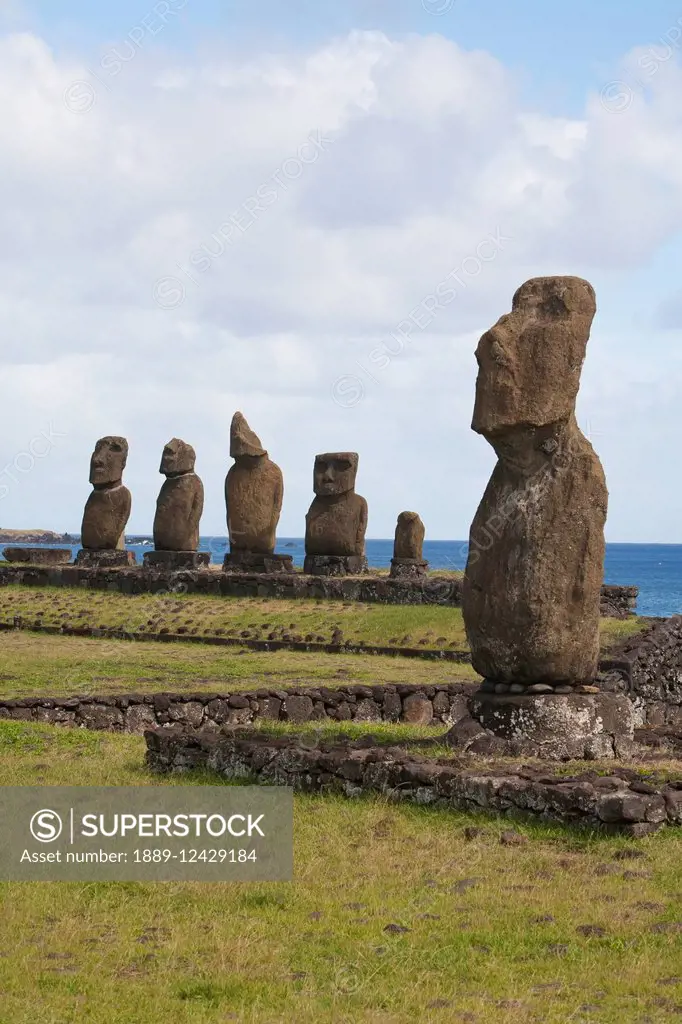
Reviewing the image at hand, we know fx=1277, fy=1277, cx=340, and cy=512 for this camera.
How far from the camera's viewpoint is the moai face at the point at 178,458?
34.8 metres

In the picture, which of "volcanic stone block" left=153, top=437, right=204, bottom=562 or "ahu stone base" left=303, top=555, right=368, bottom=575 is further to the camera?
"volcanic stone block" left=153, top=437, right=204, bottom=562

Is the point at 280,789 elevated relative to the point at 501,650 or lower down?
lower down

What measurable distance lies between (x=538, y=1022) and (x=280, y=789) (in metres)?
4.79

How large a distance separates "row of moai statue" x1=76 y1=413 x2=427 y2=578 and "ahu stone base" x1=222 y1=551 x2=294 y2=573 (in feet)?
0.08

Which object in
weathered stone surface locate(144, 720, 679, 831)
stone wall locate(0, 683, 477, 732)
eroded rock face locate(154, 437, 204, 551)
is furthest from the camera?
eroded rock face locate(154, 437, 204, 551)

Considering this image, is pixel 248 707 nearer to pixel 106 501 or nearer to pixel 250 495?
pixel 250 495

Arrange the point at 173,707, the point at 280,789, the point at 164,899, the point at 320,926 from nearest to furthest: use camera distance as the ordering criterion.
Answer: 1. the point at 320,926
2. the point at 164,899
3. the point at 280,789
4. the point at 173,707

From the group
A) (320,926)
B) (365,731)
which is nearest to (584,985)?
(320,926)

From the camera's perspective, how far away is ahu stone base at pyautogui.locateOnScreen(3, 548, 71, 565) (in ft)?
118

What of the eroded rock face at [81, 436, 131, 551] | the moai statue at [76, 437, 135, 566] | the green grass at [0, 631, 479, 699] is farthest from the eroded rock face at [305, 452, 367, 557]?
the green grass at [0, 631, 479, 699]

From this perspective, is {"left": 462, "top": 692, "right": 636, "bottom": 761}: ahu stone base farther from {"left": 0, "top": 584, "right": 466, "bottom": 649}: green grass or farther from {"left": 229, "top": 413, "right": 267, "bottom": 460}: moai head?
{"left": 229, "top": 413, "right": 267, "bottom": 460}: moai head

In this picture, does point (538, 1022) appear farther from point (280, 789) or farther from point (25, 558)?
point (25, 558)

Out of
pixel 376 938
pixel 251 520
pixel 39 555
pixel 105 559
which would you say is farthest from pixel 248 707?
pixel 39 555

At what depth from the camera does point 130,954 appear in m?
6.58
